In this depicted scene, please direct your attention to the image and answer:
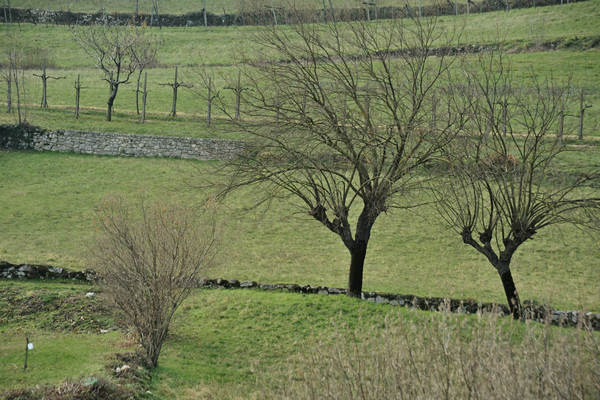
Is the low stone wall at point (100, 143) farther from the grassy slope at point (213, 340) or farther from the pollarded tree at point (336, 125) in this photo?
the pollarded tree at point (336, 125)

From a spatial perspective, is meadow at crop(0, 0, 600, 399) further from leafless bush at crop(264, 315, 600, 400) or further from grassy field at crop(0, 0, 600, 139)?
grassy field at crop(0, 0, 600, 139)

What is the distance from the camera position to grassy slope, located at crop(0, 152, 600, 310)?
21656 millimetres

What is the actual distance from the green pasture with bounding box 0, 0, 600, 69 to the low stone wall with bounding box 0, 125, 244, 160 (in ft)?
69.7

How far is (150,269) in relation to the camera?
15.1 meters

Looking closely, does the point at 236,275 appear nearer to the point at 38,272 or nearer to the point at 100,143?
the point at 38,272

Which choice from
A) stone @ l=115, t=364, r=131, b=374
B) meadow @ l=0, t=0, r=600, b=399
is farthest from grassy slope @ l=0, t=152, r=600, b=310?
stone @ l=115, t=364, r=131, b=374

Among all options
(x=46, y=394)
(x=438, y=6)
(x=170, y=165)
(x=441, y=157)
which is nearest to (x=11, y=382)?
(x=46, y=394)

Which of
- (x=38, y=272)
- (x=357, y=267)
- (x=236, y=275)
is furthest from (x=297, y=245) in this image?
(x=38, y=272)

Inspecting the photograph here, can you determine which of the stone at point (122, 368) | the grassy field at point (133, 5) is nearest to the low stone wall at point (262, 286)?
the stone at point (122, 368)

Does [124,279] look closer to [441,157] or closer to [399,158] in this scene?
[399,158]

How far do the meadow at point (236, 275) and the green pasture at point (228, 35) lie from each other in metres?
16.3

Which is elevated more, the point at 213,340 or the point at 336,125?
the point at 336,125

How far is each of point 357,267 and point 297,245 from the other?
19.4 ft

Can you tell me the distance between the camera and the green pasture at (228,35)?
189 feet
